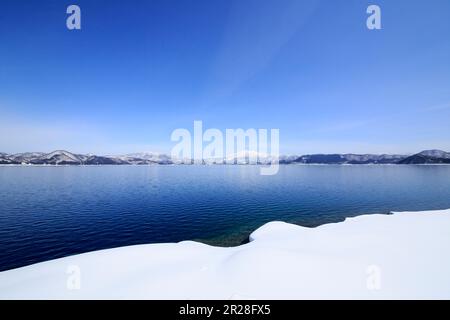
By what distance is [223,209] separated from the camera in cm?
5062

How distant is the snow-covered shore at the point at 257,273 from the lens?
521 inches

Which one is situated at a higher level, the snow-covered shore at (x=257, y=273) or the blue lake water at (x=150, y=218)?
the snow-covered shore at (x=257, y=273)

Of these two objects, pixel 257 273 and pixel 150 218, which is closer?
pixel 257 273

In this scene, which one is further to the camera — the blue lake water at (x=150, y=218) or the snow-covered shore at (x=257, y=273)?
the blue lake water at (x=150, y=218)

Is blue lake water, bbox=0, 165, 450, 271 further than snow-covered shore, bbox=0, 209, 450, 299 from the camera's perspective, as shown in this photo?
Yes

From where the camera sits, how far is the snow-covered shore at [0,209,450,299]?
13227mm

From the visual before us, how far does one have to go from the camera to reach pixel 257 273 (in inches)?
601

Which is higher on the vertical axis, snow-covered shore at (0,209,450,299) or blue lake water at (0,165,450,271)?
snow-covered shore at (0,209,450,299)

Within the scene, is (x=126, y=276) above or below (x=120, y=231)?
above

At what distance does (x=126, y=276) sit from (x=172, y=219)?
1082 inches

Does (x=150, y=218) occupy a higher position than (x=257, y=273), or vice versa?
(x=257, y=273)
